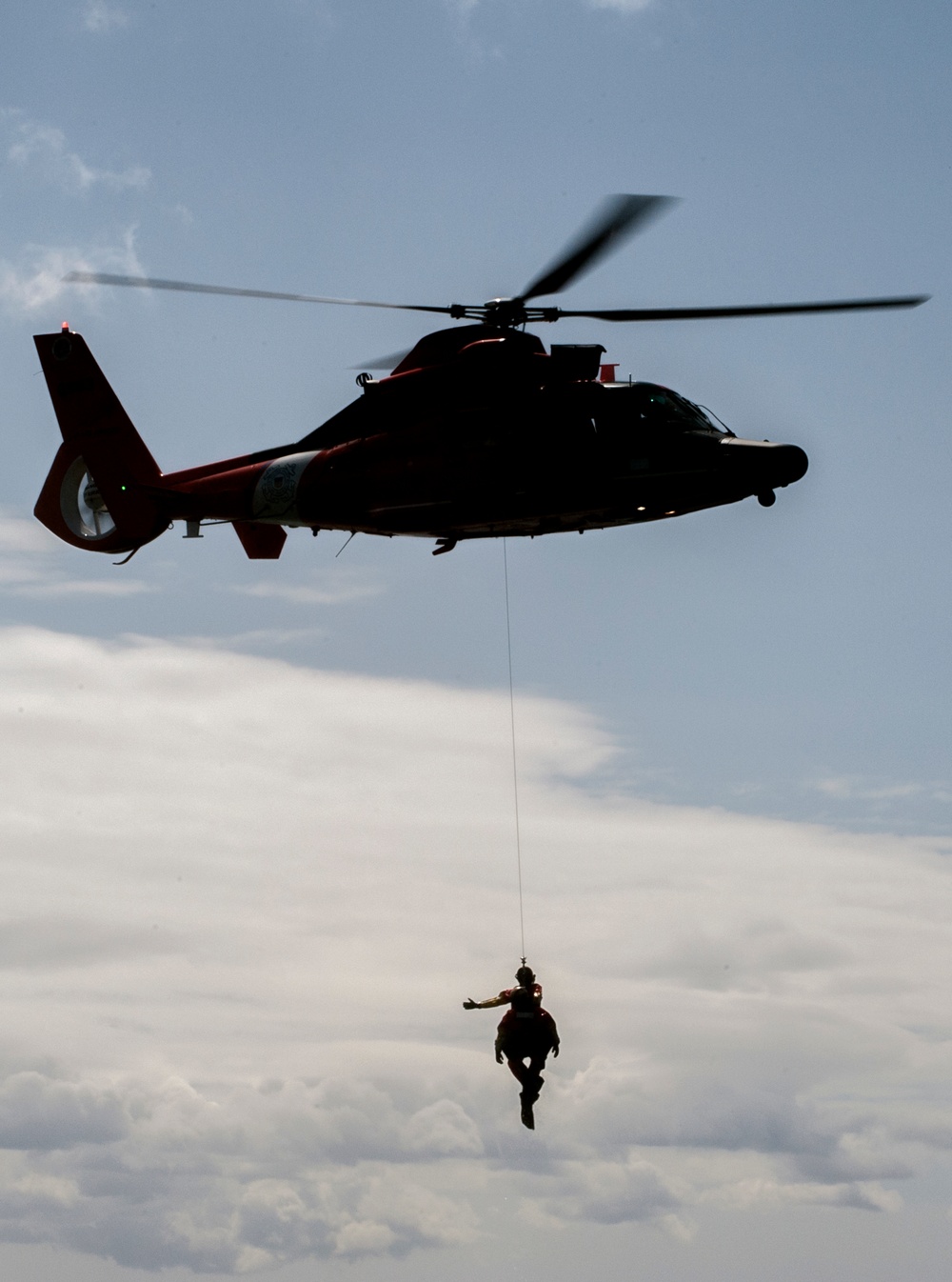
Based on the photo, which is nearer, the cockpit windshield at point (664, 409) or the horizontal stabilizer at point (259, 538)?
the cockpit windshield at point (664, 409)

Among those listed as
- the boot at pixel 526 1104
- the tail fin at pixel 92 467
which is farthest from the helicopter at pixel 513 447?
the boot at pixel 526 1104

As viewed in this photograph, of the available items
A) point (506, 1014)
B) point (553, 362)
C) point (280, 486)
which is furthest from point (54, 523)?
point (506, 1014)

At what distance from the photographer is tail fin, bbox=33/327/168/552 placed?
3578cm

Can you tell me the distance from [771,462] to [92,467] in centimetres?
1475

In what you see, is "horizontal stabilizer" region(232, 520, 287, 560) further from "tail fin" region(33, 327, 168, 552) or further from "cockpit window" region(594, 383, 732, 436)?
"cockpit window" region(594, 383, 732, 436)

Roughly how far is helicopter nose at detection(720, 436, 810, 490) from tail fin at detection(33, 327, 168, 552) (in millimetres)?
12064

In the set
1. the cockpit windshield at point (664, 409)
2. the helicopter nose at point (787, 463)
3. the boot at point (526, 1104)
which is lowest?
the boot at point (526, 1104)

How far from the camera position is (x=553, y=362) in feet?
100

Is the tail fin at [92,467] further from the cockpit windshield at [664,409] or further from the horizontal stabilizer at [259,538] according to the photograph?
the cockpit windshield at [664,409]

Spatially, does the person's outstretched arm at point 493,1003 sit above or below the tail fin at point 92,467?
below

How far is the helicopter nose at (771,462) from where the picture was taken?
97.6ft

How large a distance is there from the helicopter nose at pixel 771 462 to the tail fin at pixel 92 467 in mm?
12064

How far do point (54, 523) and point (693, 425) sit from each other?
14.1 metres

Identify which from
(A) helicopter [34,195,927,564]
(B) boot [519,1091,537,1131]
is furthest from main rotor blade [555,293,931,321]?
(B) boot [519,1091,537,1131]
